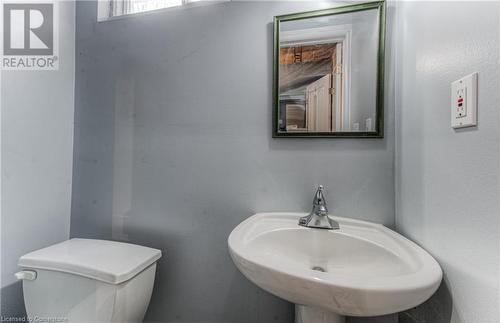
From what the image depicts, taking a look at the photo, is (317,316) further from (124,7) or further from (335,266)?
(124,7)

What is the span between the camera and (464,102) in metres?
0.50

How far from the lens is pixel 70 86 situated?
4.00 feet

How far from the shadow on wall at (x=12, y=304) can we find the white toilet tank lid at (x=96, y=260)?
1.01 feet

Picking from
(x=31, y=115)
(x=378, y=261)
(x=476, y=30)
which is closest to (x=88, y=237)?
(x=31, y=115)

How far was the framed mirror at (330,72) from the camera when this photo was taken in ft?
2.84

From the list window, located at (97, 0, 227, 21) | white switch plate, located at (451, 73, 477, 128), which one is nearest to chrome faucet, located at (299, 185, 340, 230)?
white switch plate, located at (451, 73, 477, 128)

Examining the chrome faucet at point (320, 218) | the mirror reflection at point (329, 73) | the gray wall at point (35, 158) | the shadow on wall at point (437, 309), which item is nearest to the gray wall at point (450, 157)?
the shadow on wall at point (437, 309)

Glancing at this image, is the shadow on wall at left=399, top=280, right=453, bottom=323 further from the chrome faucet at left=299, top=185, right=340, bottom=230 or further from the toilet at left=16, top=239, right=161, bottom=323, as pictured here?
the toilet at left=16, top=239, right=161, bottom=323

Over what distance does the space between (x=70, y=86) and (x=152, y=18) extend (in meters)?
0.60

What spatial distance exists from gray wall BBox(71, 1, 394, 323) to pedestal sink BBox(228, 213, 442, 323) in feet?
0.46

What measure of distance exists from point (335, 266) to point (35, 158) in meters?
1.46

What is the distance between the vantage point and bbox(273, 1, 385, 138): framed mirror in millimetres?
866

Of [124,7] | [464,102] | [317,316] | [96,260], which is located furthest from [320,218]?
[124,7]

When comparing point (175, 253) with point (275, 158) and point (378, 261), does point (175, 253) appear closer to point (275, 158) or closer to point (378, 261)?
point (275, 158)
